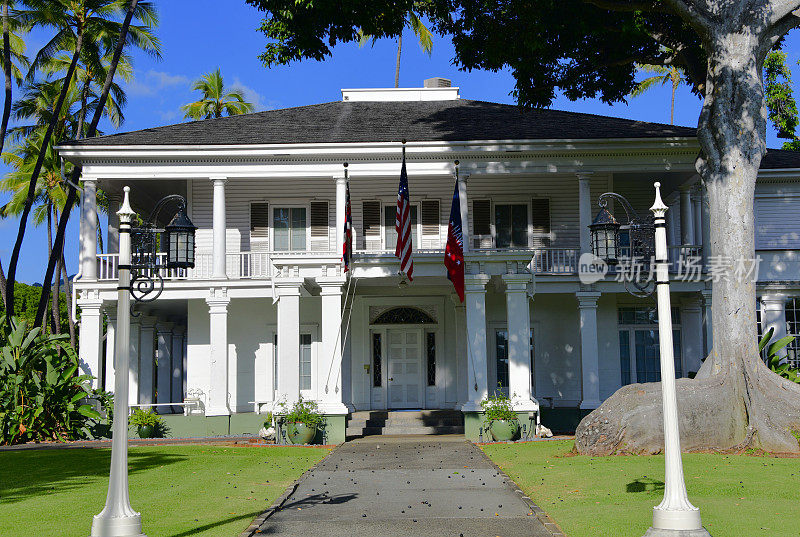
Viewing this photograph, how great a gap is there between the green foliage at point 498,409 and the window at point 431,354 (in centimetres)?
520

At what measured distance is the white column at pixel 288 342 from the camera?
1888 cm

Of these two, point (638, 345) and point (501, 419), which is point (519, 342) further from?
point (638, 345)

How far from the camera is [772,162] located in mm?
24516

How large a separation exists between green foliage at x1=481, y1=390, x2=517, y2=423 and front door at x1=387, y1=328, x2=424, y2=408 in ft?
17.1

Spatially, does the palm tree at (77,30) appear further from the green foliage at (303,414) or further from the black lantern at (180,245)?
the black lantern at (180,245)

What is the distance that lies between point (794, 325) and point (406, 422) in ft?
39.2

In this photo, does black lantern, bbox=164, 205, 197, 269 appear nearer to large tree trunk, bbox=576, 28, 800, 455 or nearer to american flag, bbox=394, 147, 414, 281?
large tree trunk, bbox=576, 28, 800, 455

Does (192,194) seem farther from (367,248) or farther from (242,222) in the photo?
(367,248)

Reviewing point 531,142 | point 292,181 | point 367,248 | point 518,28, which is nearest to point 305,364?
point 367,248

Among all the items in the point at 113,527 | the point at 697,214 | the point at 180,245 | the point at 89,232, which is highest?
the point at 697,214

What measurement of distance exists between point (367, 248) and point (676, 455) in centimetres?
1774

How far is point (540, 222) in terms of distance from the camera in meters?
25.0

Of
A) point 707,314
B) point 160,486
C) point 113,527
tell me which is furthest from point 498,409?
point 113,527

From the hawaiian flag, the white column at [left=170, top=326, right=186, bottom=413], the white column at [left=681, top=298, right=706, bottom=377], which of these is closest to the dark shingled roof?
the white column at [left=681, top=298, right=706, bottom=377]
